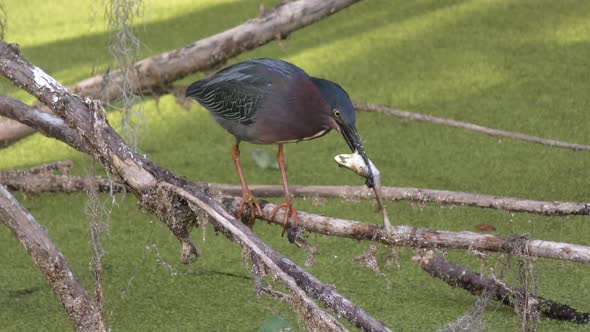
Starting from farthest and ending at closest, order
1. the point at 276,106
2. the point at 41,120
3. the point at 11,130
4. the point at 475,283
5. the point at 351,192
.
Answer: the point at 11,130
the point at 351,192
the point at 475,283
the point at 41,120
the point at 276,106

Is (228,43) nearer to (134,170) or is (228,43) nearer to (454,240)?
(134,170)

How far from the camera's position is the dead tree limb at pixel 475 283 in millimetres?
1859

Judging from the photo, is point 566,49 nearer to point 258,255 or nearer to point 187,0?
point 187,0

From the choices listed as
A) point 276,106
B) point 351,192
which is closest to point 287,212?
point 276,106

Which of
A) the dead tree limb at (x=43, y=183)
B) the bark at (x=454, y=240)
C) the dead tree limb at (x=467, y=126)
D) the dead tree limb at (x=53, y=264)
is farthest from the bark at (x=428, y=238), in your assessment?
the dead tree limb at (x=467, y=126)

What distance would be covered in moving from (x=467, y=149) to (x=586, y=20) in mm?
1212

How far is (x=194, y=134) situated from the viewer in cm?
311

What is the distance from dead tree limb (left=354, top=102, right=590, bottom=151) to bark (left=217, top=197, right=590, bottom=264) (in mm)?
1297

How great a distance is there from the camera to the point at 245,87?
5.62 feet

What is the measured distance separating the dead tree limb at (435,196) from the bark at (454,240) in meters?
0.24

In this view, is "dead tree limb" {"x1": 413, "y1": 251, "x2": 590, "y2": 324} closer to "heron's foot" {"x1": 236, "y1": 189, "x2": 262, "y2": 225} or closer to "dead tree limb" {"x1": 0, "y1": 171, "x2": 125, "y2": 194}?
"heron's foot" {"x1": 236, "y1": 189, "x2": 262, "y2": 225}

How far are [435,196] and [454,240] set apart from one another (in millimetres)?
584

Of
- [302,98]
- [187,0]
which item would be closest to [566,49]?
[187,0]

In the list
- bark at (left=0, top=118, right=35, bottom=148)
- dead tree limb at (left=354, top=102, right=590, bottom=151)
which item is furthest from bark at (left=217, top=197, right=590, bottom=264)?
bark at (left=0, top=118, right=35, bottom=148)
